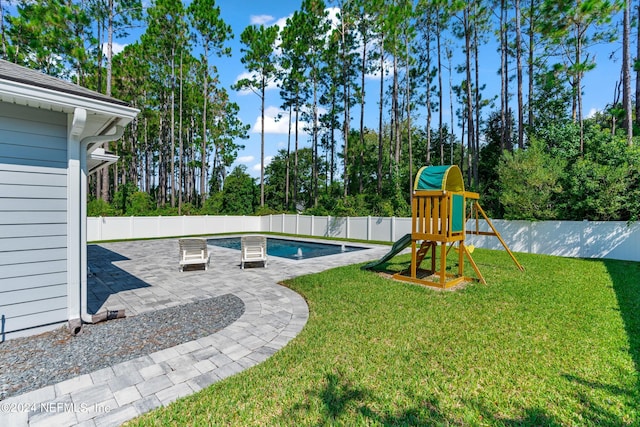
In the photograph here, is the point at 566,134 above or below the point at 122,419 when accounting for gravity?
above

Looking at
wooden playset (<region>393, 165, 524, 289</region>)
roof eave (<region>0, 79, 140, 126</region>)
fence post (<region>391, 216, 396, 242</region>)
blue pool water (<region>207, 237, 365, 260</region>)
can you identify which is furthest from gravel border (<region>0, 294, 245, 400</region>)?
fence post (<region>391, 216, 396, 242</region>)

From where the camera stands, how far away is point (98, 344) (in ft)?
11.3

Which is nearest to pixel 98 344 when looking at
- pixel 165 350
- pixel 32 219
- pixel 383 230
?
pixel 165 350

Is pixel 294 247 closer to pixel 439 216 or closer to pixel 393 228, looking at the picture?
pixel 393 228

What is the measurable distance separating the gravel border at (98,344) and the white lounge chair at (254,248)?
3448 mm

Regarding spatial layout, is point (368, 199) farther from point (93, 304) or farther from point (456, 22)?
point (93, 304)

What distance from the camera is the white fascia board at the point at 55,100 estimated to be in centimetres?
315

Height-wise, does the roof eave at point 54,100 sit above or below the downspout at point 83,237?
above

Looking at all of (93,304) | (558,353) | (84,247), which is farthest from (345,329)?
(93,304)

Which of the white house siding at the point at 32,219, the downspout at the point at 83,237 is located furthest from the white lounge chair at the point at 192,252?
the white house siding at the point at 32,219

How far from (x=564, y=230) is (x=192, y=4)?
2515cm

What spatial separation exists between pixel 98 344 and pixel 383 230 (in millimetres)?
13142

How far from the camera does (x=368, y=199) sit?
62.4 ft

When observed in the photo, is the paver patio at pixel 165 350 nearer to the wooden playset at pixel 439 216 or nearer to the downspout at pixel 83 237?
the downspout at pixel 83 237
